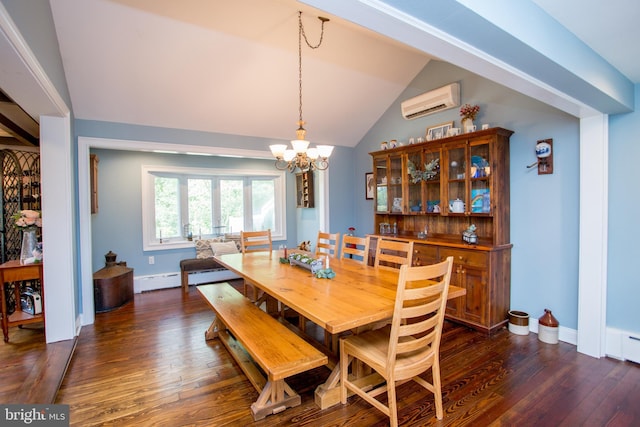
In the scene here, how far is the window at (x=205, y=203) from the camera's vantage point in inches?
204

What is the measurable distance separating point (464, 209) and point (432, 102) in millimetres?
1388

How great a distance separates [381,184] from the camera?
4.43 metres

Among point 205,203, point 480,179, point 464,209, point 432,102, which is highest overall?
point 432,102

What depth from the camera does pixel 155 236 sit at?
5.21 meters

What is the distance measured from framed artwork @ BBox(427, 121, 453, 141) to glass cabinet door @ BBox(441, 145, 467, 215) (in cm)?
32

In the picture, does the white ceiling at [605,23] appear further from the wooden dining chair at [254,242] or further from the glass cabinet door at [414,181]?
the wooden dining chair at [254,242]

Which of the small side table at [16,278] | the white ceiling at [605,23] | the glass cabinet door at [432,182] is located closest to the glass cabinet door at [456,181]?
the glass cabinet door at [432,182]

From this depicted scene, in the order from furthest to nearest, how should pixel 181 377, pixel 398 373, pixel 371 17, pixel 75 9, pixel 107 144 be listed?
pixel 107 144 → pixel 75 9 → pixel 181 377 → pixel 398 373 → pixel 371 17

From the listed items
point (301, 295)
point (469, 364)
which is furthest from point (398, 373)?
point (469, 364)

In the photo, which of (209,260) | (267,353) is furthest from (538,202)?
(209,260)

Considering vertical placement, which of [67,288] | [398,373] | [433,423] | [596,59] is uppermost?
[596,59]

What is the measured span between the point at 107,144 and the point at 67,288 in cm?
166

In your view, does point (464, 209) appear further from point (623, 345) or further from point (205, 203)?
point (205, 203)

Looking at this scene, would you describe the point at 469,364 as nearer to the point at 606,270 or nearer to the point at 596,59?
the point at 606,270
